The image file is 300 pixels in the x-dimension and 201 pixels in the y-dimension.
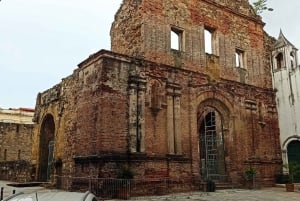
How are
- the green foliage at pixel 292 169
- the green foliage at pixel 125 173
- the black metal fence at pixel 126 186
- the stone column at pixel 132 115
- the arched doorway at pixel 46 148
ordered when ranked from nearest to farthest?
the black metal fence at pixel 126 186 → the green foliage at pixel 125 173 → the stone column at pixel 132 115 → the green foliage at pixel 292 169 → the arched doorway at pixel 46 148

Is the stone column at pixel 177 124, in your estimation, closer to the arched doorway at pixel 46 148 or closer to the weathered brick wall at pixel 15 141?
the arched doorway at pixel 46 148

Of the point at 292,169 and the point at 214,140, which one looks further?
the point at 214,140

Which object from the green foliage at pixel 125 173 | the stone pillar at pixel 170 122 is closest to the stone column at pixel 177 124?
the stone pillar at pixel 170 122

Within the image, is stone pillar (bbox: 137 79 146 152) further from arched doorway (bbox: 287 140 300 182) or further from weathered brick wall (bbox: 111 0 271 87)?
arched doorway (bbox: 287 140 300 182)

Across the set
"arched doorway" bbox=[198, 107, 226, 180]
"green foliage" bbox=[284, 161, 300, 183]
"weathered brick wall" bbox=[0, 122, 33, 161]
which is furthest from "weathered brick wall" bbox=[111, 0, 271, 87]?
"weathered brick wall" bbox=[0, 122, 33, 161]

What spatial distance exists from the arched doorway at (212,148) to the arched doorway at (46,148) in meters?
7.99

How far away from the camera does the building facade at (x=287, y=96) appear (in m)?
17.7

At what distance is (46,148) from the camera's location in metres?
19.0

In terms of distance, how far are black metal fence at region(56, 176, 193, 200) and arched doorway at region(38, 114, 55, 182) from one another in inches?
194

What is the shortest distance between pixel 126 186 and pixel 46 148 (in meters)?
8.99

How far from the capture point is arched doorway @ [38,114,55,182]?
18.4m

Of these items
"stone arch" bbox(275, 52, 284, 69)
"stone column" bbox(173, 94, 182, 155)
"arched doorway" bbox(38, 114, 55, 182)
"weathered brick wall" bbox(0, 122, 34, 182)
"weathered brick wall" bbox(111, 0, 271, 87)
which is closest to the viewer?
"stone column" bbox(173, 94, 182, 155)

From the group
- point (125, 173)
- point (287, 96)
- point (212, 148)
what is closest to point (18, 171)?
point (125, 173)

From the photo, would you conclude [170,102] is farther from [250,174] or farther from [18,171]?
[18,171]
